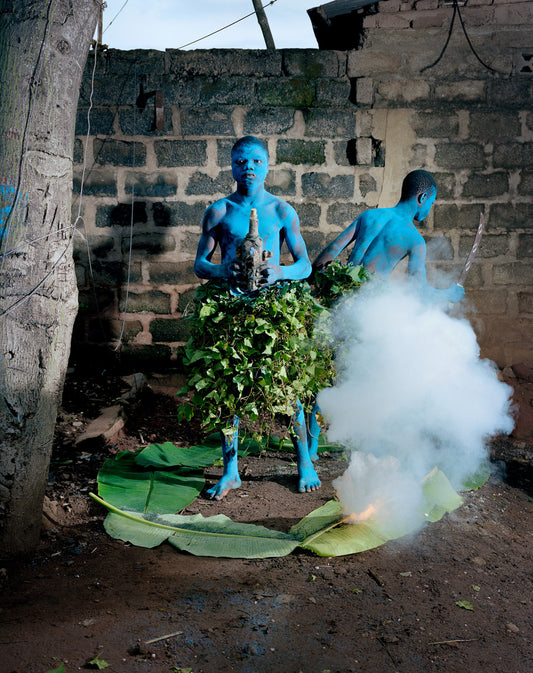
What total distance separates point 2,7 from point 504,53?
5.29 metres

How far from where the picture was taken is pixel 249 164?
400cm

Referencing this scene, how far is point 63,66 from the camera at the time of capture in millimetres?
3154

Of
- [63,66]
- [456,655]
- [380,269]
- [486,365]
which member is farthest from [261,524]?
[486,365]

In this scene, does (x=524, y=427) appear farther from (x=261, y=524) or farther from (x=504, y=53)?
(x=504, y=53)

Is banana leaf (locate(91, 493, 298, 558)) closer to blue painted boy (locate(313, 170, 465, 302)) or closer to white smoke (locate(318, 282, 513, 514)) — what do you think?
white smoke (locate(318, 282, 513, 514))

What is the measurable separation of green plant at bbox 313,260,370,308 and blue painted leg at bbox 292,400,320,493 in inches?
34.9

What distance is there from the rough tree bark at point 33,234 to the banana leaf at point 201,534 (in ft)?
1.68

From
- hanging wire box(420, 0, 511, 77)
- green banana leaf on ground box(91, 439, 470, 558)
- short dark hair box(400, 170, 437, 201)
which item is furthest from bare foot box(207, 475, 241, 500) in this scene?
hanging wire box(420, 0, 511, 77)

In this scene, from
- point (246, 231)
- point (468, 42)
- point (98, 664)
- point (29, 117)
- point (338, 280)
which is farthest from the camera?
point (468, 42)

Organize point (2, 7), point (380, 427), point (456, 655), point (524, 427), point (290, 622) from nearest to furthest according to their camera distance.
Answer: point (456, 655), point (290, 622), point (2, 7), point (380, 427), point (524, 427)

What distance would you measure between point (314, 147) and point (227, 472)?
383cm

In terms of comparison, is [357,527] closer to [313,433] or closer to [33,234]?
[313,433]

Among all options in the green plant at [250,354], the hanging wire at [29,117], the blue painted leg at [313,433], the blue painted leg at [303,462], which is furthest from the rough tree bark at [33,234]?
the blue painted leg at [313,433]

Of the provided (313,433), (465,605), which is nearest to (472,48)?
(313,433)
